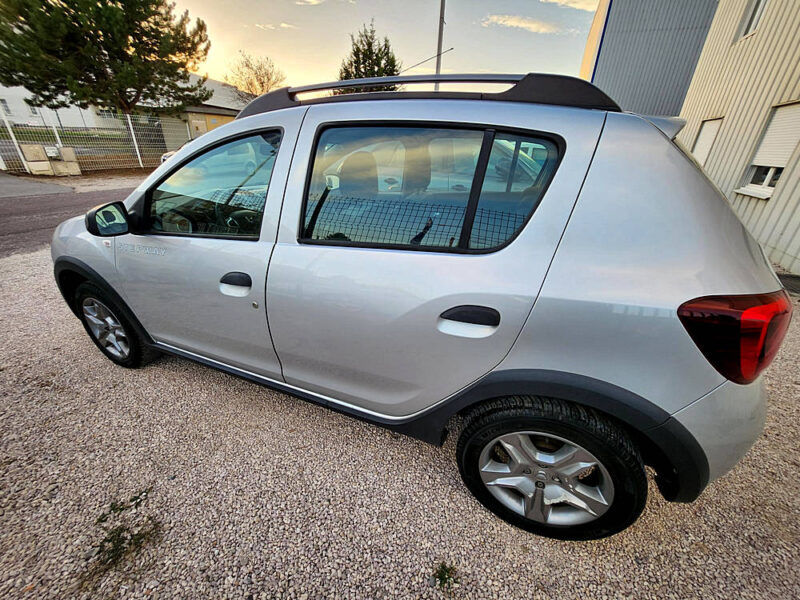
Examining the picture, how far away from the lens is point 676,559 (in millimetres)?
1471

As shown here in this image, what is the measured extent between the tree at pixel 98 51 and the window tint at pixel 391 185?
21.1 m

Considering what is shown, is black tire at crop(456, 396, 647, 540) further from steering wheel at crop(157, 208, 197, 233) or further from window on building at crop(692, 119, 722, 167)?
window on building at crop(692, 119, 722, 167)

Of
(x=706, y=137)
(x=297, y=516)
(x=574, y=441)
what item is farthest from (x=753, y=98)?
(x=297, y=516)

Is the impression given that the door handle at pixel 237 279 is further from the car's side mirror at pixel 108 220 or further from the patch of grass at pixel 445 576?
the patch of grass at pixel 445 576

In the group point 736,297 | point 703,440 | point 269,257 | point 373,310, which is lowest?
point 703,440

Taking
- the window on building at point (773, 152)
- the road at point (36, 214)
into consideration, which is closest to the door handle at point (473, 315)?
the window on building at point (773, 152)

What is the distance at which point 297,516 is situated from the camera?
5.33 feet

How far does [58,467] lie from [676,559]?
3.07 m

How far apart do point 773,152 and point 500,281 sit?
744 centimetres

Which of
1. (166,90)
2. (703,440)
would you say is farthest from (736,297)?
(166,90)

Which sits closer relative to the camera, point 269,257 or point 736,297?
point 736,297

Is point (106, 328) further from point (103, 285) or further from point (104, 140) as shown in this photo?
point (104, 140)

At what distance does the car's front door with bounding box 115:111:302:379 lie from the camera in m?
1.67

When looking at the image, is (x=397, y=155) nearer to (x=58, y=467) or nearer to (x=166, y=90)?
(x=58, y=467)
